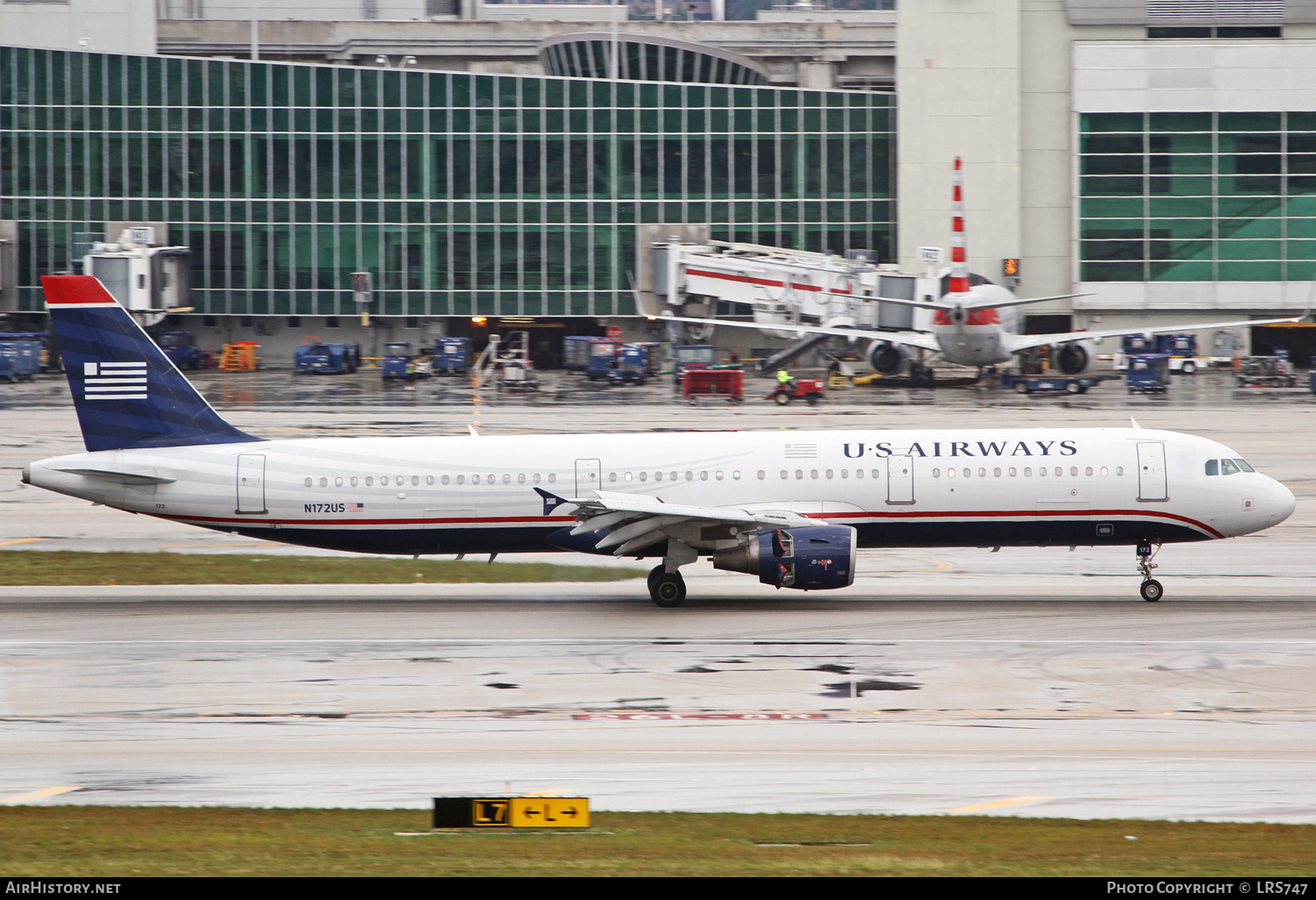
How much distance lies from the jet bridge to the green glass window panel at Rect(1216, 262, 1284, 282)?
21539 mm

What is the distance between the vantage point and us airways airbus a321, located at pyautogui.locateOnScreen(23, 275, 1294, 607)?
30.5m

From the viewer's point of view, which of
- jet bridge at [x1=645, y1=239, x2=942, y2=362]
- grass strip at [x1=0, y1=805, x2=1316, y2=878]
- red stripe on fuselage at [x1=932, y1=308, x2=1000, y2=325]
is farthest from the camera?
jet bridge at [x1=645, y1=239, x2=942, y2=362]

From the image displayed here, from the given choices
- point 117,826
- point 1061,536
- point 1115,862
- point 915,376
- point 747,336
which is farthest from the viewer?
point 747,336

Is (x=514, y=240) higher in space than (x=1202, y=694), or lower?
higher

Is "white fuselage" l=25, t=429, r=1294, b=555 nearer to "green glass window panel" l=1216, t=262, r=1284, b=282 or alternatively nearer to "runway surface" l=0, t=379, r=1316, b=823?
"runway surface" l=0, t=379, r=1316, b=823

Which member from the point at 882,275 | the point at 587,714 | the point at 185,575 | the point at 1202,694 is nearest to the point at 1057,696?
the point at 1202,694

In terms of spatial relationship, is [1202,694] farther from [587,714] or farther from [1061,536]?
[587,714]

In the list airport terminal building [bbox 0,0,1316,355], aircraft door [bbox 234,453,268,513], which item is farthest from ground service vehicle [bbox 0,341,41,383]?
aircraft door [bbox 234,453,268,513]

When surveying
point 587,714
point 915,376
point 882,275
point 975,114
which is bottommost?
point 587,714

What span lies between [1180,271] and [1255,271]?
4.91 meters

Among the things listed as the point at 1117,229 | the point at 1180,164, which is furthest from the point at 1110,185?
the point at 1180,164

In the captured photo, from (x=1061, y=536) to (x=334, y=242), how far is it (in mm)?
76064

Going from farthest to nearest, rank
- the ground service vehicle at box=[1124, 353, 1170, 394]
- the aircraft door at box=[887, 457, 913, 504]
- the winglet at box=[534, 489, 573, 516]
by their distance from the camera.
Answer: the ground service vehicle at box=[1124, 353, 1170, 394] → the aircraft door at box=[887, 457, 913, 504] → the winglet at box=[534, 489, 573, 516]

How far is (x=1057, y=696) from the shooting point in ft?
73.2
